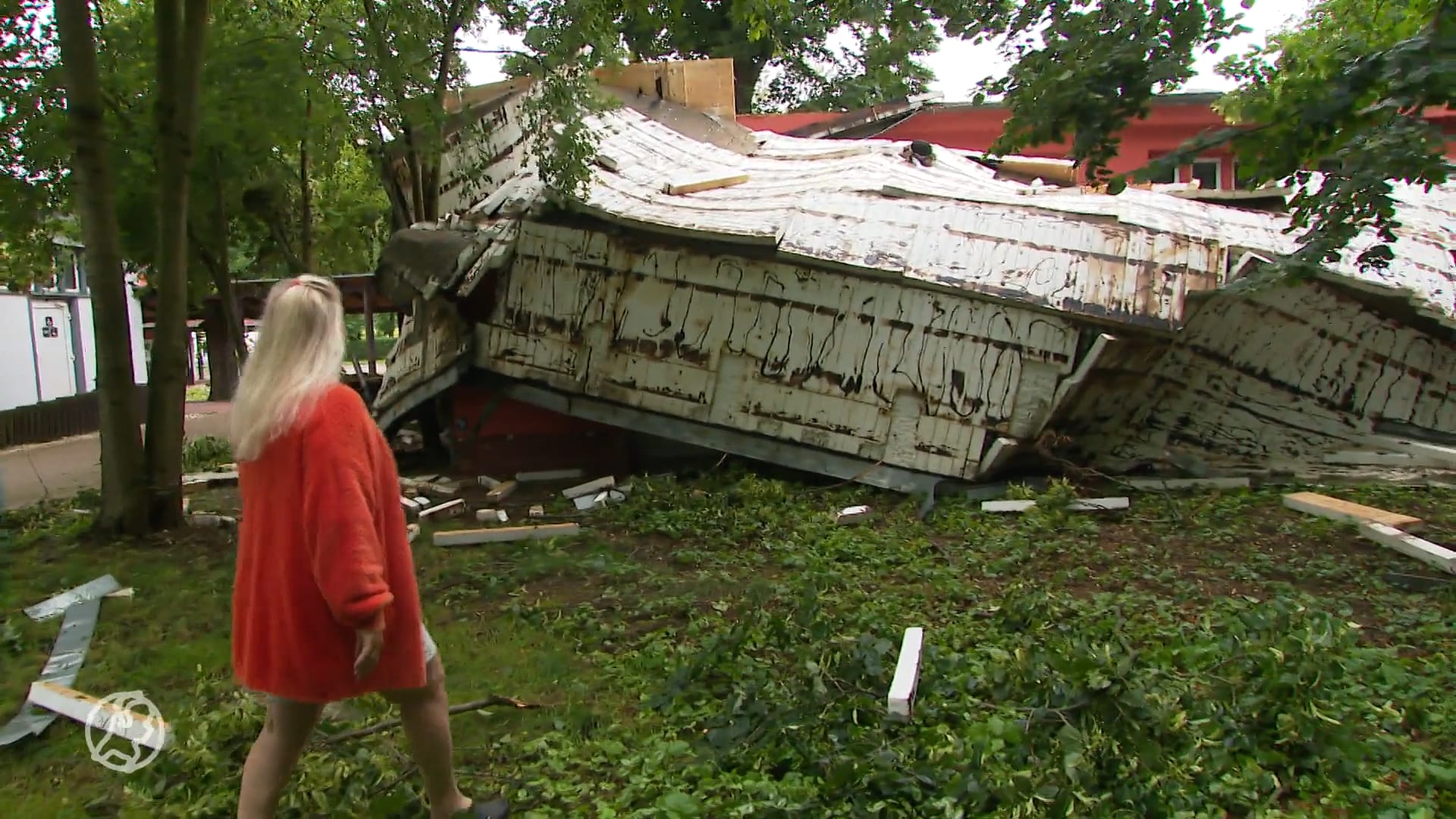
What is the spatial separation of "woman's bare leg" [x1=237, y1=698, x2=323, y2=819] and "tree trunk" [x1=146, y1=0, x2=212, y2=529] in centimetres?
537

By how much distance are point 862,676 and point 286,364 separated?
104 inches

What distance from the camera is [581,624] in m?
5.60

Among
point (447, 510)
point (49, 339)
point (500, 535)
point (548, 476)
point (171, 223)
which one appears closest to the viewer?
point (171, 223)

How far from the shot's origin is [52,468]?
44.9ft

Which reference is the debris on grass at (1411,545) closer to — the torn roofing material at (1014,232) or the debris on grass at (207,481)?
the torn roofing material at (1014,232)

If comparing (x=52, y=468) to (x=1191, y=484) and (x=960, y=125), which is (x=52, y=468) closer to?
(x=1191, y=484)

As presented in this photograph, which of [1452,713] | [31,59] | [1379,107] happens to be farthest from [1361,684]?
[31,59]

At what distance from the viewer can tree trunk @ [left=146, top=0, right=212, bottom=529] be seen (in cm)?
724

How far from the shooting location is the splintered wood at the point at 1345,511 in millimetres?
6715

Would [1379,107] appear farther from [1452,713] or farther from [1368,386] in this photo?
[1368,386]

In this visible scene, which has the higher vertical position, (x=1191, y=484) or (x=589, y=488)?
(x=1191, y=484)

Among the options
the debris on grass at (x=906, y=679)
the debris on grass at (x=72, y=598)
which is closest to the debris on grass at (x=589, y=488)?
the debris on grass at (x=72, y=598)

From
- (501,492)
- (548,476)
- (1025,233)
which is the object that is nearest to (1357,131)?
(1025,233)

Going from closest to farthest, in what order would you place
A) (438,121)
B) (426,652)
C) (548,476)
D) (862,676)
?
(426,652) < (862,676) < (438,121) < (548,476)
